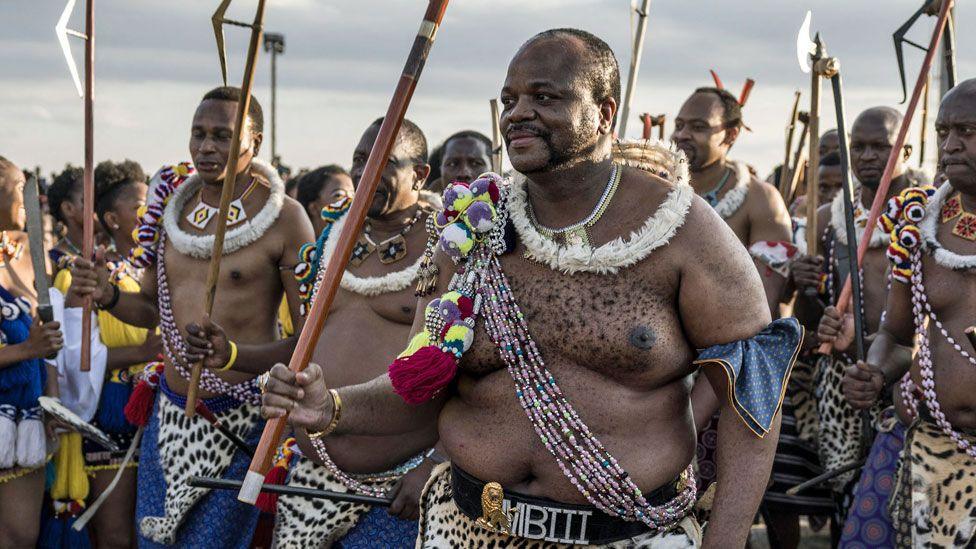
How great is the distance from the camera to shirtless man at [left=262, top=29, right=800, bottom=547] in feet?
10.8

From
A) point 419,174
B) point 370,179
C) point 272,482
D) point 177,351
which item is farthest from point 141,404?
point 370,179

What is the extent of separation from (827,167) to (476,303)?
6900 millimetres

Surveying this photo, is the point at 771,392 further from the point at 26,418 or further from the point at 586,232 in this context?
the point at 26,418

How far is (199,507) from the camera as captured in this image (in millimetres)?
6133

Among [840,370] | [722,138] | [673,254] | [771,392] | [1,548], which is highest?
[722,138]

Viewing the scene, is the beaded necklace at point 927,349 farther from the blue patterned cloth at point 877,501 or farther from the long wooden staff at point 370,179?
the long wooden staff at point 370,179

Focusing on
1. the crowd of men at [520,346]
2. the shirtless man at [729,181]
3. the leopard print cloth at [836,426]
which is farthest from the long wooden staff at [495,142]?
the leopard print cloth at [836,426]

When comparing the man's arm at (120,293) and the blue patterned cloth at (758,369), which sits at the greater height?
the blue patterned cloth at (758,369)

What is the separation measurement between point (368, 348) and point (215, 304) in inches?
46.7

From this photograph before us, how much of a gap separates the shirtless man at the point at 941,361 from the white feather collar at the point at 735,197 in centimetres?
191

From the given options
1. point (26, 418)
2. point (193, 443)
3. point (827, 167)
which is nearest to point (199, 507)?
point (193, 443)

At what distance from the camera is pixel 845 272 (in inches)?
269

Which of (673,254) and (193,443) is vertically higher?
(673,254)

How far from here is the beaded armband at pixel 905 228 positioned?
5.00 m
